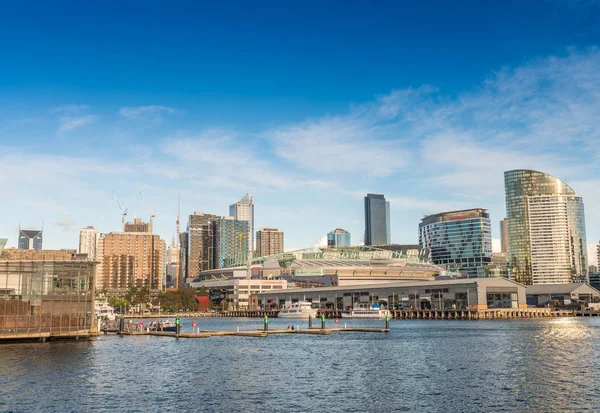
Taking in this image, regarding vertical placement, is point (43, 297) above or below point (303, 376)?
above

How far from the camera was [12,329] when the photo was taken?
9288cm

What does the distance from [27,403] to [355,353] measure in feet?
155

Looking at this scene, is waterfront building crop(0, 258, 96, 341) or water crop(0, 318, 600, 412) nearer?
water crop(0, 318, 600, 412)

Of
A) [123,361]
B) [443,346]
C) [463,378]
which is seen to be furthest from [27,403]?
[443,346]

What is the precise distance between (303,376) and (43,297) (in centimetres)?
4721

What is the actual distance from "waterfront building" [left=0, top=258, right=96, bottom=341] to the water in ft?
9.85

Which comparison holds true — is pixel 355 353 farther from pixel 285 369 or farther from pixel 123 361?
pixel 123 361

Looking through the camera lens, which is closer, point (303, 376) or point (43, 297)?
point (303, 376)

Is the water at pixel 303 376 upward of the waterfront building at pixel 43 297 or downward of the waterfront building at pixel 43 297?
→ downward

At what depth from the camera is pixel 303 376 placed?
66.6m

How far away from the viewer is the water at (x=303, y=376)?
51.7 m

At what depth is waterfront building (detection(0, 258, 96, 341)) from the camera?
93312 millimetres

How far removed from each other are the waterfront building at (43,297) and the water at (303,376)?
300cm

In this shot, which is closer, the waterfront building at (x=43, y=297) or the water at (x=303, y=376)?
the water at (x=303, y=376)
